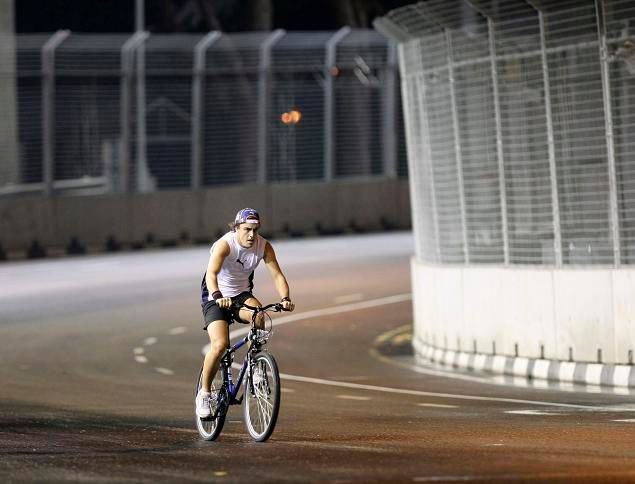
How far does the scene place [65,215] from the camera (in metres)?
37.4

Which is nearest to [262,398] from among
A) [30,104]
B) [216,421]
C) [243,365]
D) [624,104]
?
[243,365]

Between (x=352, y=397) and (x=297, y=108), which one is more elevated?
(x=297, y=108)

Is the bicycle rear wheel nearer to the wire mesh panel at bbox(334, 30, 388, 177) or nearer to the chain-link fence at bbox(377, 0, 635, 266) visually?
the chain-link fence at bbox(377, 0, 635, 266)

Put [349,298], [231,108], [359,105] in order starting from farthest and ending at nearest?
1. [359,105]
2. [231,108]
3. [349,298]

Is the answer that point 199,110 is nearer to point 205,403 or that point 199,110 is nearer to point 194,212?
point 194,212

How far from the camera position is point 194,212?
39906 millimetres

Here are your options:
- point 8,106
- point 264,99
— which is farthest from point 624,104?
point 264,99

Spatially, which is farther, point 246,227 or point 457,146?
point 457,146

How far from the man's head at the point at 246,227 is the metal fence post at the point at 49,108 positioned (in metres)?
26.1

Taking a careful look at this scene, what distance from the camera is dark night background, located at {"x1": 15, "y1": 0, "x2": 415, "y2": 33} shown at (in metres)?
60.4

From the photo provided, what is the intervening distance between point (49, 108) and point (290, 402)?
2327 centimetres

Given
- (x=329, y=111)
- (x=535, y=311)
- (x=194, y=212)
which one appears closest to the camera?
(x=535, y=311)

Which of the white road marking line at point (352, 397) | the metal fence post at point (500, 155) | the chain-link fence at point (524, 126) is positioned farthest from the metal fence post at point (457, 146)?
the white road marking line at point (352, 397)

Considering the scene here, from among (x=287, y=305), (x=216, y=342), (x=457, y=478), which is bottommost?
(x=457, y=478)
